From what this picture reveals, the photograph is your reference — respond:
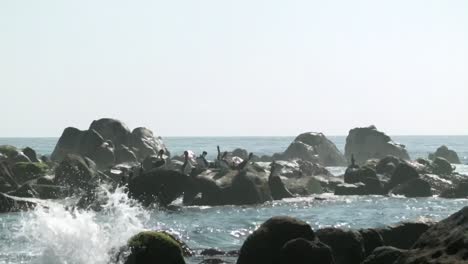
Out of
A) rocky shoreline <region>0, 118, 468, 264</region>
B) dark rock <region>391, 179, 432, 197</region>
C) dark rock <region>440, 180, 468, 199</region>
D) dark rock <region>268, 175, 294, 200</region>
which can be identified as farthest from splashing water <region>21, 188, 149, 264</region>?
dark rock <region>440, 180, 468, 199</region>

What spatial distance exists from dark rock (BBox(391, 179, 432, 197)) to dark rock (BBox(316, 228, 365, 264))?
95.4ft

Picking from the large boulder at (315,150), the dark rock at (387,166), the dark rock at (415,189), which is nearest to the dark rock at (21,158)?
the dark rock at (387,166)

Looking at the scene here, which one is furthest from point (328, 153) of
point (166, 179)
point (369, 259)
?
point (369, 259)

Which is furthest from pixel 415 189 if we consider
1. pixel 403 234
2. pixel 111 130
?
pixel 111 130

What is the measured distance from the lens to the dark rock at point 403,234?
62.8 feet

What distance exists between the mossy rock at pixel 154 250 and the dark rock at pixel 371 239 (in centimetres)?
484

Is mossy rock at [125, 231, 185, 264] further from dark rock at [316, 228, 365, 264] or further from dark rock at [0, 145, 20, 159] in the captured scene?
dark rock at [0, 145, 20, 159]

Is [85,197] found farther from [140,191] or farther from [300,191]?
[300,191]

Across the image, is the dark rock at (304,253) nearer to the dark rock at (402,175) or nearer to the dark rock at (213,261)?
the dark rock at (213,261)

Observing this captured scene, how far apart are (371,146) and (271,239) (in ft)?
219

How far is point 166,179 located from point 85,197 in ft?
14.4

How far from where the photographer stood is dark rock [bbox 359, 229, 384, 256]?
18.0 m

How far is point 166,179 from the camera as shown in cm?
3641

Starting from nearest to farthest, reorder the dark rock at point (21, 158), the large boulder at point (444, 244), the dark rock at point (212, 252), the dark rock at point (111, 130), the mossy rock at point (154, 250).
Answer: the large boulder at point (444, 244) → the mossy rock at point (154, 250) → the dark rock at point (212, 252) → the dark rock at point (21, 158) → the dark rock at point (111, 130)
